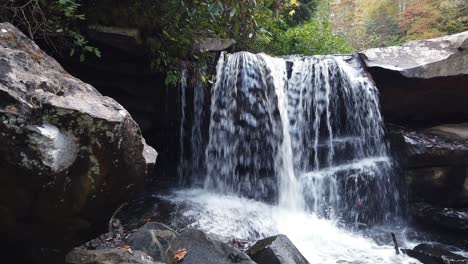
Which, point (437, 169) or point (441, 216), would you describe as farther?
point (437, 169)

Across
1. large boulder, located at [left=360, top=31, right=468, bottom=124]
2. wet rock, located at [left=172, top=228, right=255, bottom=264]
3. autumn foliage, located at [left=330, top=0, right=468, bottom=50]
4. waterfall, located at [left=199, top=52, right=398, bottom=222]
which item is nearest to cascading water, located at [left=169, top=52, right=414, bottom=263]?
waterfall, located at [left=199, top=52, right=398, bottom=222]

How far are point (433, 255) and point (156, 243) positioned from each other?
3.50 meters

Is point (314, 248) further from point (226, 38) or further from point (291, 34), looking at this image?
point (291, 34)

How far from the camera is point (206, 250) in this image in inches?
135

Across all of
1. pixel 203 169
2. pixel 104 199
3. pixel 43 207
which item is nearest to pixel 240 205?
pixel 203 169

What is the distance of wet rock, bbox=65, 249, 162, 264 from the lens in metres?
2.81

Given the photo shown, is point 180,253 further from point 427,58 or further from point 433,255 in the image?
point 427,58

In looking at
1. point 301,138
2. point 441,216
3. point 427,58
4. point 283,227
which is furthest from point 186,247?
point 427,58

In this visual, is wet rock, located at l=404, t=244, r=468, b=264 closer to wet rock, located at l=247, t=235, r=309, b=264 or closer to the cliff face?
the cliff face

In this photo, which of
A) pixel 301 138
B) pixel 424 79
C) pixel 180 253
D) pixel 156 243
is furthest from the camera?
pixel 301 138

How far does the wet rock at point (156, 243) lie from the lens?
3.21m

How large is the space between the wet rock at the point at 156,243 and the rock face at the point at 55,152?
0.44 metres

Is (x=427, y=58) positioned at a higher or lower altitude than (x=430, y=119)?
higher

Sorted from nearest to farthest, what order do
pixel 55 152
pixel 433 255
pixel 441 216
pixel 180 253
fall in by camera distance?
pixel 55 152, pixel 180 253, pixel 433 255, pixel 441 216
